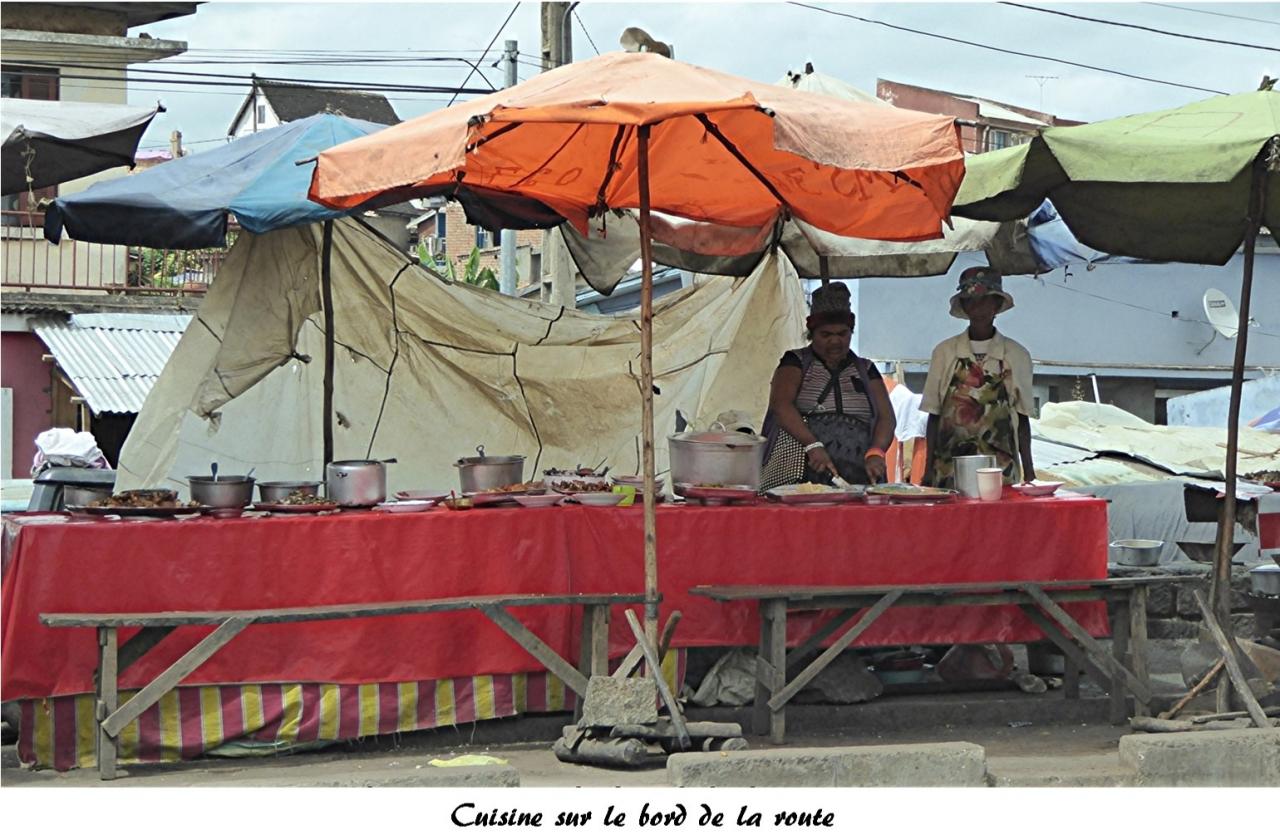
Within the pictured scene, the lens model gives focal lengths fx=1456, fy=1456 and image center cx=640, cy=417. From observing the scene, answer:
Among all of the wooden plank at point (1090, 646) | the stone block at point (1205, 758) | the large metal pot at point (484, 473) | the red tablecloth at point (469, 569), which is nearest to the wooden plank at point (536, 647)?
the red tablecloth at point (469, 569)

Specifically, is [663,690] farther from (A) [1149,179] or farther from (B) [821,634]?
(A) [1149,179]

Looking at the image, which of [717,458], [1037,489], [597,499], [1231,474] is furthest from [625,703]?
[1231,474]

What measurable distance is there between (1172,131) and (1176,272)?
1770cm

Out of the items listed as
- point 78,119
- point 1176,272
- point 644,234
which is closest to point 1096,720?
point 644,234

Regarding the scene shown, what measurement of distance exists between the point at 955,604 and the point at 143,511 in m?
3.44

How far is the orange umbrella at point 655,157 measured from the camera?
524cm

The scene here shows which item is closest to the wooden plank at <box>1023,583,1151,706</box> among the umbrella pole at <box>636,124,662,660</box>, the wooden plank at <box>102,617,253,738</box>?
the umbrella pole at <box>636,124,662,660</box>

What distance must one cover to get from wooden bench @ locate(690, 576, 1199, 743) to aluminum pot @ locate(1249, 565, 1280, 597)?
817 mm

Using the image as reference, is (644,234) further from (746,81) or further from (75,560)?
(75,560)

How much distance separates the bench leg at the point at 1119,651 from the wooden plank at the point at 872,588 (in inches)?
9.9

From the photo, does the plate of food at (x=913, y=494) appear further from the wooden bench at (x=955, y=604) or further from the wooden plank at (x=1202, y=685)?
the wooden plank at (x=1202, y=685)

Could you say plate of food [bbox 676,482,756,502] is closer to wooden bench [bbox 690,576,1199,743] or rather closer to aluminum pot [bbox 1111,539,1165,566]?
wooden bench [bbox 690,576,1199,743]

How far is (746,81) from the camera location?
5.73m

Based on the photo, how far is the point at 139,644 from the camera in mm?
5621
